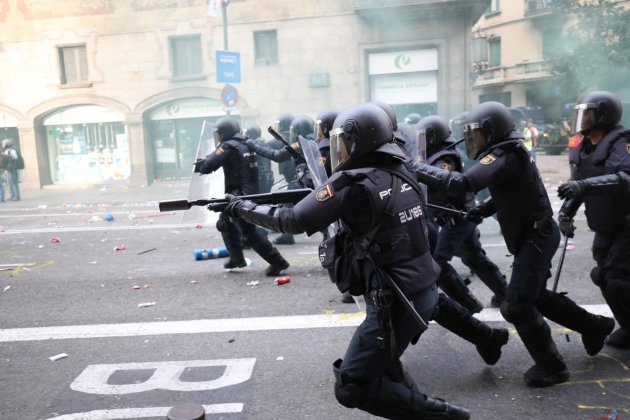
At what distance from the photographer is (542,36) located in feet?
117

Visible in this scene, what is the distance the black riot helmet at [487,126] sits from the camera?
12.2ft

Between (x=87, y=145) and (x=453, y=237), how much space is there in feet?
63.7

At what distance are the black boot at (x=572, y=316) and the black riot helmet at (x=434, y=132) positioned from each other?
1.88 m

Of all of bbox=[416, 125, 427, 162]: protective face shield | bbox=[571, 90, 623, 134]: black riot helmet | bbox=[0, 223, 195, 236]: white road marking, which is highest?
bbox=[571, 90, 623, 134]: black riot helmet

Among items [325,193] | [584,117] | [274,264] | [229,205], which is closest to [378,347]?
[325,193]

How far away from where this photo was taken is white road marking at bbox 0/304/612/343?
486cm

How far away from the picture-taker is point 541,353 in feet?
11.8

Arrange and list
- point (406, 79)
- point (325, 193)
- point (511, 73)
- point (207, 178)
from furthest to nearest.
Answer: point (511, 73)
point (406, 79)
point (207, 178)
point (325, 193)

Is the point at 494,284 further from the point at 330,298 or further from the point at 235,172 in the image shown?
the point at 235,172

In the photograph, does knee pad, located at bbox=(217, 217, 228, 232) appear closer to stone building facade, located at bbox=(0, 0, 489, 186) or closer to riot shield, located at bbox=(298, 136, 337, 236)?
riot shield, located at bbox=(298, 136, 337, 236)

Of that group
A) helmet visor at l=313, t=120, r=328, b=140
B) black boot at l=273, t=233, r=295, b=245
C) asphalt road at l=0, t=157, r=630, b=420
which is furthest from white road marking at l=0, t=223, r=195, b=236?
helmet visor at l=313, t=120, r=328, b=140

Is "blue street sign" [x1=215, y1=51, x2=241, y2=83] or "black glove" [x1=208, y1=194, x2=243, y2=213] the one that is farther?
"blue street sign" [x1=215, y1=51, x2=241, y2=83]

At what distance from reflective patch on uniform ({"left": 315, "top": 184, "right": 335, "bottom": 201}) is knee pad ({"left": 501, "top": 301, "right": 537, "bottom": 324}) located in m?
1.64

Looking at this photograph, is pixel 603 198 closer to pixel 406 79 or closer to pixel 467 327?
pixel 467 327
